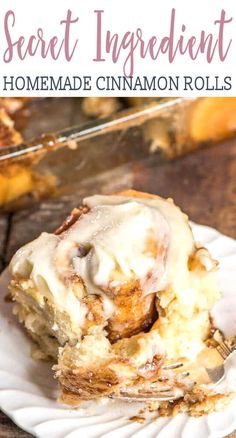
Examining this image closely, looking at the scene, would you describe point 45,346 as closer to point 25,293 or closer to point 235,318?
point 25,293

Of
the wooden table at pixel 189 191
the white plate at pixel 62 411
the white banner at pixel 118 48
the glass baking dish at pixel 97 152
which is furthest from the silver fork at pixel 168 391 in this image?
the white banner at pixel 118 48

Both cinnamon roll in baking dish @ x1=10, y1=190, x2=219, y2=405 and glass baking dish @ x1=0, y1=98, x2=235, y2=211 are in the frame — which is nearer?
cinnamon roll in baking dish @ x1=10, y1=190, x2=219, y2=405

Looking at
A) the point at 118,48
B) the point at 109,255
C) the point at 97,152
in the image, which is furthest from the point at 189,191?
the point at 109,255

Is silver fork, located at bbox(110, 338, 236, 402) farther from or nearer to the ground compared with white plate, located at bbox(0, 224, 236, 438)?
farther from the ground

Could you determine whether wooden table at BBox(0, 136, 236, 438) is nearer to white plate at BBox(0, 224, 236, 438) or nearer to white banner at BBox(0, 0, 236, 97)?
white banner at BBox(0, 0, 236, 97)

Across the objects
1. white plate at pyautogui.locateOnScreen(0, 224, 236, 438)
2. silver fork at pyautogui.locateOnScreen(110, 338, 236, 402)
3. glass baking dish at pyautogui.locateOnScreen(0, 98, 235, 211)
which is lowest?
white plate at pyautogui.locateOnScreen(0, 224, 236, 438)

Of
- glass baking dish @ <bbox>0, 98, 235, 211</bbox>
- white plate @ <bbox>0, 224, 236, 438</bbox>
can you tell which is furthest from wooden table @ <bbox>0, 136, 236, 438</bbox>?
white plate @ <bbox>0, 224, 236, 438</bbox>
